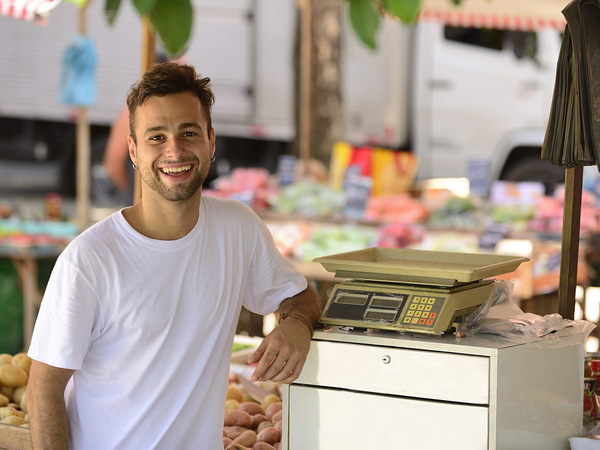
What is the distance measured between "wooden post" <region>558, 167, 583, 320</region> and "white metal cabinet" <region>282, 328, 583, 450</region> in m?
0.28

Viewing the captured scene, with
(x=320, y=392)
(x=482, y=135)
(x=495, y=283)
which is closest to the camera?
(x=320, y=392)

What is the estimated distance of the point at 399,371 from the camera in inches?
73.3

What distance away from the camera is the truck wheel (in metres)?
7.30

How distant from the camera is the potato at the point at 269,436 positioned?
2.41 m

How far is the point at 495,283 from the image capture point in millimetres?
2123

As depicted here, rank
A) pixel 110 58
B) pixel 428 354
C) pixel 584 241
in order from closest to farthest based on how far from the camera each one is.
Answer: pixel 428 354
pixel 584 241
pixel 110 58

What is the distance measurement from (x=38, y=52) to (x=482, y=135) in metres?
5.31

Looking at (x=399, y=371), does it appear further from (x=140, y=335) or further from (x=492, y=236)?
(x=492, y=236)

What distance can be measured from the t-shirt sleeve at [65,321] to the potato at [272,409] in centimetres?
93

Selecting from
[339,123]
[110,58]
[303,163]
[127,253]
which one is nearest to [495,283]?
[127,253]

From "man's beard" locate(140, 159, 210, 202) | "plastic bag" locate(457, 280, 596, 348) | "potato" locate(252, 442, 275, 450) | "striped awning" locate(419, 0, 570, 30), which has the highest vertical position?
"striped awning" locate(419, 0, 570, 30)

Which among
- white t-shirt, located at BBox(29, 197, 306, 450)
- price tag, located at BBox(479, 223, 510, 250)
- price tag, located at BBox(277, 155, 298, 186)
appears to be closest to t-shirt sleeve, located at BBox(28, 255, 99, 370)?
white t-shirt, located at BBox(29, 197, 306, 450)

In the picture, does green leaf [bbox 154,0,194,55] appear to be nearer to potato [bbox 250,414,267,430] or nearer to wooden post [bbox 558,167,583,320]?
wooden post [bbox 558,167,583,320]

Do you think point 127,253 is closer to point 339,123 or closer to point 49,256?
point 49,256
